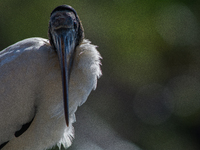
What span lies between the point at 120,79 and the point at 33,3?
2.17 metres

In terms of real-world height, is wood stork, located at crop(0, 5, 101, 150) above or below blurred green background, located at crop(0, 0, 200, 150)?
above

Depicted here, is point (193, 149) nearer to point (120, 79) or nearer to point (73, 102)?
point (120, 79)

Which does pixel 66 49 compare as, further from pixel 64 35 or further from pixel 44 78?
pixel 44 78

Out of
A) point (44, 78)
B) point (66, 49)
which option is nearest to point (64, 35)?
point (66, 49)

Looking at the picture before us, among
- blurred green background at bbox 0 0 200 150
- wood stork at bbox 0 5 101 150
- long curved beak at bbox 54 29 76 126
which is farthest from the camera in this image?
blurred green background at bbox 0 0 200 150

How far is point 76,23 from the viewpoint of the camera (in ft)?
8.07

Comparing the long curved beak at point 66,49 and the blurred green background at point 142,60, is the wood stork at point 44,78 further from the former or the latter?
the blurred green background at point 142,60

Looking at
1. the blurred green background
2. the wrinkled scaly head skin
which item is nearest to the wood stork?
the wrinkled scaly head skin

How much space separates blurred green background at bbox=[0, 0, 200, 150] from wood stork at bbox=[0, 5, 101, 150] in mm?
3462

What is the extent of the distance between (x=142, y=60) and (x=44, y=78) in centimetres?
426

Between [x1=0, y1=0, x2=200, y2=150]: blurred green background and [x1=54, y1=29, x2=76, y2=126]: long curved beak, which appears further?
[x1=0, y1=0, x2=200, y2=150]: blurred green background

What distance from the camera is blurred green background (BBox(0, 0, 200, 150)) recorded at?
20.1ft

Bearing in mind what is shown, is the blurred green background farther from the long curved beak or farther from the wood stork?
the long curved beak

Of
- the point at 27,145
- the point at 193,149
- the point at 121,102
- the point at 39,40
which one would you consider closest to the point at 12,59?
the point at 39,40
